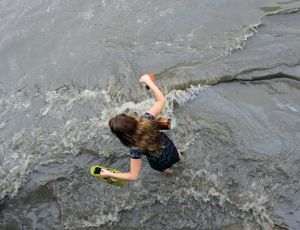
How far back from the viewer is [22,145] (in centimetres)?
623

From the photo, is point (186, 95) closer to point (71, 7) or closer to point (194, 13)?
point (194, 13)

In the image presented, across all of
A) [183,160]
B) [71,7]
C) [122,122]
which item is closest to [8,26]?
[71,7]

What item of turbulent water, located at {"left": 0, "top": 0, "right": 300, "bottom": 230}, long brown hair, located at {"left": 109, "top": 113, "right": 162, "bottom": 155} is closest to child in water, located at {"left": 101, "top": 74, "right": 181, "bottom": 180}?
long brown hair, located at {"left": 109, "top": 113, "right": 162, "bottom": 155}

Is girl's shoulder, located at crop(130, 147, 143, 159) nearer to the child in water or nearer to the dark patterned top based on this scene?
the child in water

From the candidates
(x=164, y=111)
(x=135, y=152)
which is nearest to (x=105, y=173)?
(x=135, y=152)

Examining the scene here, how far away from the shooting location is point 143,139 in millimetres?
3951

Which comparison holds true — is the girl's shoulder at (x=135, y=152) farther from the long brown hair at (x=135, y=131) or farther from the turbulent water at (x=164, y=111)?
the turbulent water at (x=164, y=111)

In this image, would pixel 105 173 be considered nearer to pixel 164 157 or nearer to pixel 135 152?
pixel 135 152

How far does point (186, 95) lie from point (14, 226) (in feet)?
10.1

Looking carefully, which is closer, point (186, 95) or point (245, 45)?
point (186, 95)

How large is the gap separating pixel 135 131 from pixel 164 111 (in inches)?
84.9

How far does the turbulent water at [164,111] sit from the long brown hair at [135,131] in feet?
4.59

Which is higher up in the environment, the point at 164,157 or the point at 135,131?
the point at 135,131

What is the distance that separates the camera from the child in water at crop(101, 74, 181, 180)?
3.83 meters
